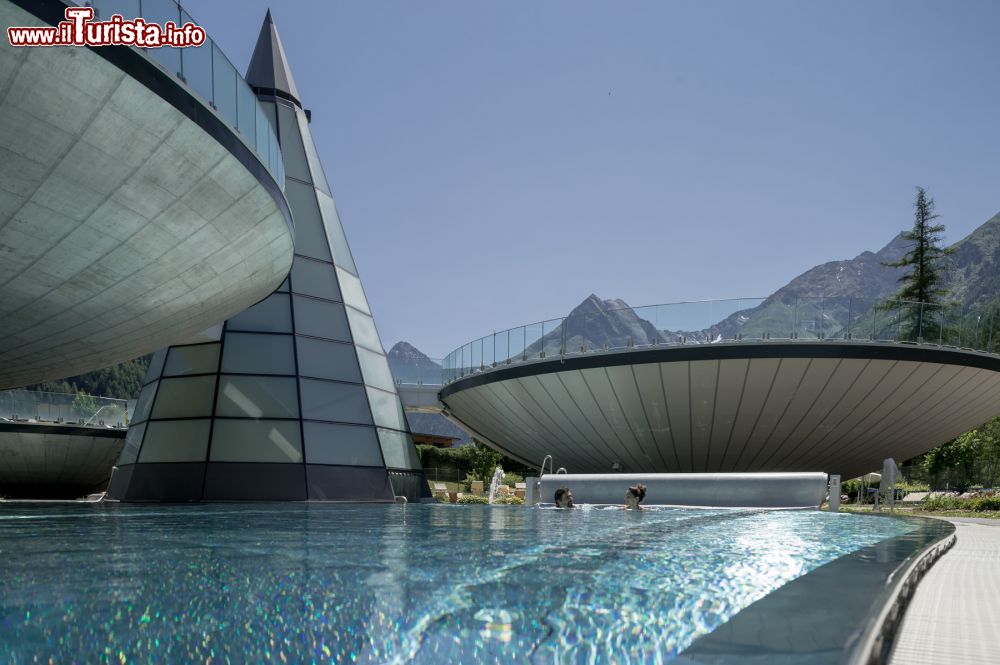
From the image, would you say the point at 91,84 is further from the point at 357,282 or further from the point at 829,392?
the point at 829,392

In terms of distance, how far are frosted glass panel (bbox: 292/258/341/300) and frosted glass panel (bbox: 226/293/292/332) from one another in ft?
1.98

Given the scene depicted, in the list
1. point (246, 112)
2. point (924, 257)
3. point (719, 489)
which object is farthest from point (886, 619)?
point (924, 257)

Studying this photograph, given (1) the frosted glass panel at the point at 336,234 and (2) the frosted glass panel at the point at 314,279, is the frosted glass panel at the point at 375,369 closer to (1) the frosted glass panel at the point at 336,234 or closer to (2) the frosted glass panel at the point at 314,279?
(2) the frosted glass panel at the point at 314,279

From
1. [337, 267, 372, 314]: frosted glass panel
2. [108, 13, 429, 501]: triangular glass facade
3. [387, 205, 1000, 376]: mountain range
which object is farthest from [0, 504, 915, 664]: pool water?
[387, 205, 1000, 376]: mountain range

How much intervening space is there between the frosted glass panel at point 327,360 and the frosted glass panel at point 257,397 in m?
0.64

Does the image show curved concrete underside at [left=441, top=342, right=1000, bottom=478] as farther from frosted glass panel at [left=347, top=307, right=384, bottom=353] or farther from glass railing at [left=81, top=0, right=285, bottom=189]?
glass railing at [left=81, top=0, right=285, bottom=189]

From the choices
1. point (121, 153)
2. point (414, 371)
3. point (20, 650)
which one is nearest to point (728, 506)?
point (121, 153)

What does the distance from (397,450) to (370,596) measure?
51.6ft

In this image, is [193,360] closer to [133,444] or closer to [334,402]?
[133,444]

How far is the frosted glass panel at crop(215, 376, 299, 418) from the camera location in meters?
Answer: 17.3

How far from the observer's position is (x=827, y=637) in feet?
7.88

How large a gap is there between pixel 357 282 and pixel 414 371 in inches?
430

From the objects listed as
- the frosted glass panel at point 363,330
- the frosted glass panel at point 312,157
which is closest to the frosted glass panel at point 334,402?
the frosted glass panel at point 363,330

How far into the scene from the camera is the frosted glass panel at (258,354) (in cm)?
1781
